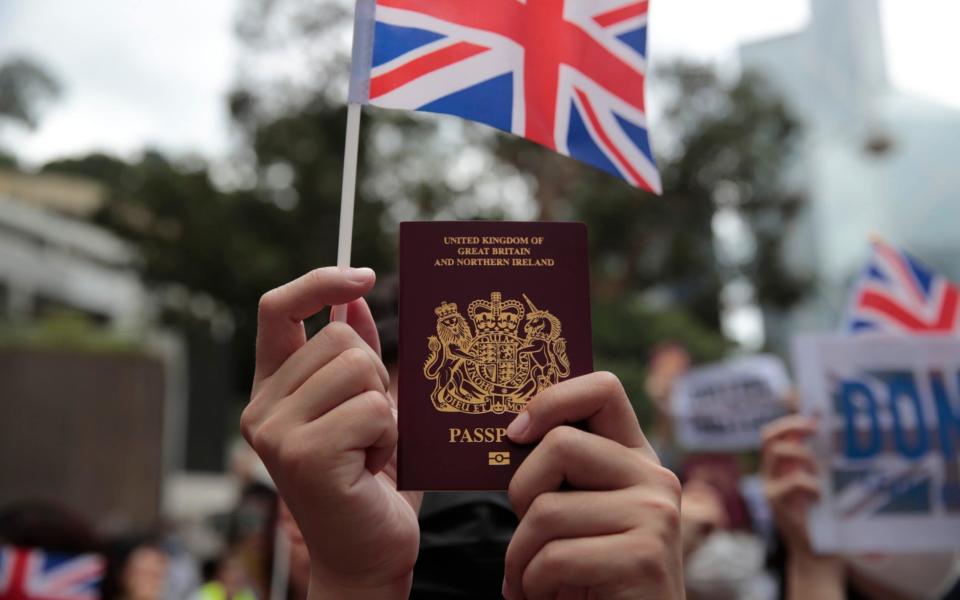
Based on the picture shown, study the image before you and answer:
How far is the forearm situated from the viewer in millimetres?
2350

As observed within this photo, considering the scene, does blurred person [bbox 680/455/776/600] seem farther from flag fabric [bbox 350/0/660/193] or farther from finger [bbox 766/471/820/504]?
flag fabric [bbox 350/0/660/193]

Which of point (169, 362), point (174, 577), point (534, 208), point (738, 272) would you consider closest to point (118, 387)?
point (169, 362)

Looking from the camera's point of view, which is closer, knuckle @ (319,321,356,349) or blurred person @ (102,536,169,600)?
knuckle @ (319,321,356,349)

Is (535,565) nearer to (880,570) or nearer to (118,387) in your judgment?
(880,570)

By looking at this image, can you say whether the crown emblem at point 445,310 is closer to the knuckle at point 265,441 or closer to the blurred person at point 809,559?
the knuckle at point 265,441

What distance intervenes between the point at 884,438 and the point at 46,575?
2.71 meters

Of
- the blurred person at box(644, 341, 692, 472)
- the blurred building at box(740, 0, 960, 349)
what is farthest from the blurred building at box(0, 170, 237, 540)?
the blurred building at box(740, 0, 960, 349)

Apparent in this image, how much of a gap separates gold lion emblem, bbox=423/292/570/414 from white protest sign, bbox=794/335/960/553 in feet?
4.47

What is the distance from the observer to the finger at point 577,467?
3.99ft

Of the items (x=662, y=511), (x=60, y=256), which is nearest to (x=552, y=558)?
(x=662, y=511)

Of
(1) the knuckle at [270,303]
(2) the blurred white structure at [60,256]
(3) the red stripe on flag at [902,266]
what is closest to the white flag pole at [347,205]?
(1) the knuckle at [270,303]

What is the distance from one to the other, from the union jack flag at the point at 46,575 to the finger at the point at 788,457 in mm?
2238

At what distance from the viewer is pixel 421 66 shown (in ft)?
5.12

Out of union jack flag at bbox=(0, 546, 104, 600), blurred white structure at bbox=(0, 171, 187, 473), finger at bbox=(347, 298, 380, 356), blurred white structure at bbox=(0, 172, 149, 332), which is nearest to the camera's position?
finger at bbox=(347, 298, 380, 356)
